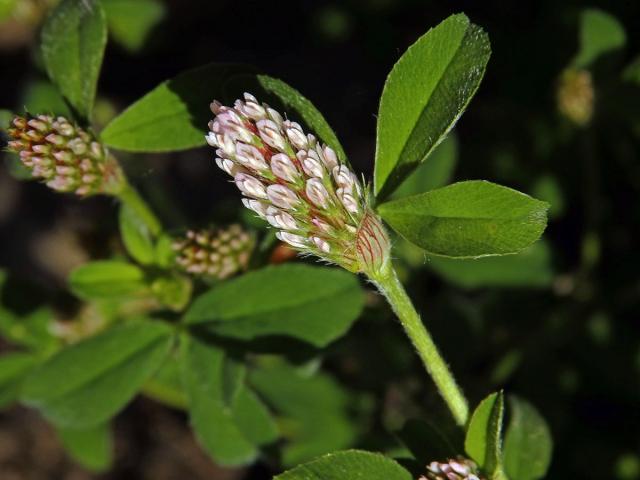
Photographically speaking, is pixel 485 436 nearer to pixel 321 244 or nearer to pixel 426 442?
pixel 426 442

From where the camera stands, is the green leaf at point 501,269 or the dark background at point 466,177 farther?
the green leaf at point 501,269

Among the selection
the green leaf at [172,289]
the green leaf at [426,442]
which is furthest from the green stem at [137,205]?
the green leaf at [426,442]

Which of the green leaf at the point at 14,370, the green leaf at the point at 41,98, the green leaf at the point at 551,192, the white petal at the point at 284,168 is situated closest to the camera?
the white petal at the point at 284,168

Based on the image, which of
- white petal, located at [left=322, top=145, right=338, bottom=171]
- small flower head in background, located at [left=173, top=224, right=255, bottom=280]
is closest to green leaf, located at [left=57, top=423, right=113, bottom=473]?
small flower head in background, located at [left=173, top=224, right=255, bottom=280]

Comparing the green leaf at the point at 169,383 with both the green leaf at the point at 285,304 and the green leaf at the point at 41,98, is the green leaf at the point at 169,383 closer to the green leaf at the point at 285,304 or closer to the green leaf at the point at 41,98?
the green leaf at the point at 285,304

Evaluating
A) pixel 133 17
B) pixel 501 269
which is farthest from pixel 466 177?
pixel 133 17
